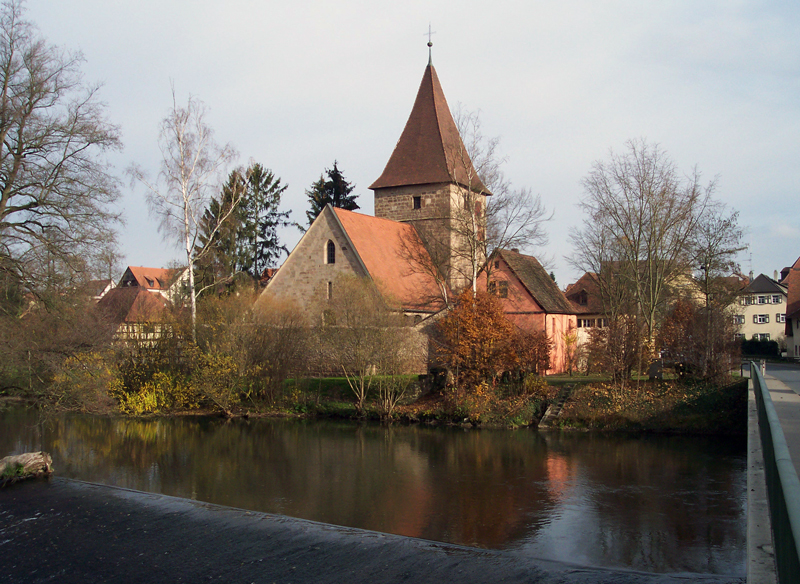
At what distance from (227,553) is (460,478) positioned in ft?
22.4

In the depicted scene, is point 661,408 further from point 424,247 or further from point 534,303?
point 424,247

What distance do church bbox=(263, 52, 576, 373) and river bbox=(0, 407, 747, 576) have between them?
838 centimetres

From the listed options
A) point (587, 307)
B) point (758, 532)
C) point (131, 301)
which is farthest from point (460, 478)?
point (131, 301)

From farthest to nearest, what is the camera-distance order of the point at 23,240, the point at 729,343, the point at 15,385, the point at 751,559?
the point at 729,343, the point at 15,385, the point at 23,240, the point at 751,559

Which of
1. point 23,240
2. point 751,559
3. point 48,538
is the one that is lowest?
point 48,538

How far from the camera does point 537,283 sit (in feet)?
117

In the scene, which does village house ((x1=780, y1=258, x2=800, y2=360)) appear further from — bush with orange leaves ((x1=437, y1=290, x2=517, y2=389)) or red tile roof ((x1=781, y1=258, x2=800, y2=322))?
bush with orange leaves ((x1=437, y1=290, x2=517, y2=389))

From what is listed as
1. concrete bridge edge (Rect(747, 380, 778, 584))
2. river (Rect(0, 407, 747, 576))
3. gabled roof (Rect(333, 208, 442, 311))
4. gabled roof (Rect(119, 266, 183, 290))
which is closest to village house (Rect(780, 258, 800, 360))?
gabled roof (Rect(333, 208, 442, 311))

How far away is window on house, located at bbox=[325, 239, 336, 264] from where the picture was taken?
3275 centimetres

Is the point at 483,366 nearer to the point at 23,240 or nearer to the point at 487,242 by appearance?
the point at 487,242

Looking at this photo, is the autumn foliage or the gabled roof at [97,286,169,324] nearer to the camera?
the autumn foliage

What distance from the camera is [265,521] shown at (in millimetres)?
12727

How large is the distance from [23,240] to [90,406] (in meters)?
7.36

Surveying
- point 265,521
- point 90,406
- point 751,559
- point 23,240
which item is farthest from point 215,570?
point 90,406
